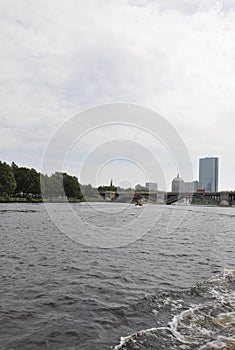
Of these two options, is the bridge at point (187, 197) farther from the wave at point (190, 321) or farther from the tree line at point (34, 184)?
the wave at point (190, 321)

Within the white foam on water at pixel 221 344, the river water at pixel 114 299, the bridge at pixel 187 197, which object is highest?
the bridge at pixel 187 197

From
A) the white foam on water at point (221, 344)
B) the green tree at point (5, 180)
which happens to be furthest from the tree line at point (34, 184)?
the white foam on water at point (221, 344)

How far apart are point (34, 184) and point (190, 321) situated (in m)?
135

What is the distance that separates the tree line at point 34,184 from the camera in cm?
11769

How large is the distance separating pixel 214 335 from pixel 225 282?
704 centimetres

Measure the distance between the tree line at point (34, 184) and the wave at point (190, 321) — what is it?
110 meters

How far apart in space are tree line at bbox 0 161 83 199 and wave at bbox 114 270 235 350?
110444 mm

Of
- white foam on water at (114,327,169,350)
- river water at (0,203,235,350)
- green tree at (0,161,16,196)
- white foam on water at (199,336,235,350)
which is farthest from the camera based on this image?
green tree at (0,161,16,196)

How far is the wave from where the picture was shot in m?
9.20

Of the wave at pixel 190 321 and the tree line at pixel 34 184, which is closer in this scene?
the wave at pixel 190 321

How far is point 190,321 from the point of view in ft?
35.5

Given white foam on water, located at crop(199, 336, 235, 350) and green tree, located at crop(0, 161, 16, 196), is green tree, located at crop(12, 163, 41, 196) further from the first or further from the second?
white foam on water, located at crop(199, 336, 235, 350)

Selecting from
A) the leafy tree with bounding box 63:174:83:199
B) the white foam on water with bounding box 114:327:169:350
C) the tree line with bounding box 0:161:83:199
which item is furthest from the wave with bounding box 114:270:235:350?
the leafy tree with bounding box 63:174:83:199

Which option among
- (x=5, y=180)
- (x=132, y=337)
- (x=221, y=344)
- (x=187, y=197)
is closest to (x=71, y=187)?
(x=5, y=180)
